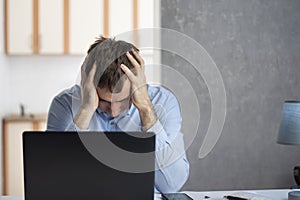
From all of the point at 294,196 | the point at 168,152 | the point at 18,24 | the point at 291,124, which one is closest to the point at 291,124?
the point at 291,124

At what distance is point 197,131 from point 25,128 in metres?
1.87

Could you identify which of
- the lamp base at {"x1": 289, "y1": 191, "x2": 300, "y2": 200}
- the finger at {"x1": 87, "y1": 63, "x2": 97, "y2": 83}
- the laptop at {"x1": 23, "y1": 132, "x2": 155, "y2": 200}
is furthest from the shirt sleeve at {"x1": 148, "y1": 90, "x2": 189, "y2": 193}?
the laptop at {"x1": 23, "y1": 132, "x2": 155, "y2": 200}

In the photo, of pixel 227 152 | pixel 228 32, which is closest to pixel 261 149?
pixel 227 152

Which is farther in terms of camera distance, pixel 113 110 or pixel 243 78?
pixel 243 78

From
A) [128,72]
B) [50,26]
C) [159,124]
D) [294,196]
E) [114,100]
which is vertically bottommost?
[294,196]

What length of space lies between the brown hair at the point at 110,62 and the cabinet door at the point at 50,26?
2893 millimetres

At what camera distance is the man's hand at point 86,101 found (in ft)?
6.69

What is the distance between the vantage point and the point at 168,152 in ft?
7.09

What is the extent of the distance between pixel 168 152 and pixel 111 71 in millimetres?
432

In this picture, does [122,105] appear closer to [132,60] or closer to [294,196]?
[132,60]

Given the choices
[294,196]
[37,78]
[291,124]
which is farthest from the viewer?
[37,78]

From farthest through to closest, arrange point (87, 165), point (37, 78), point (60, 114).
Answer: point (37, 78), point (60, 114), point (87, 165)

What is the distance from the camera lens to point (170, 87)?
137 inches

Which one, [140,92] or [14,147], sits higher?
[140,92]
